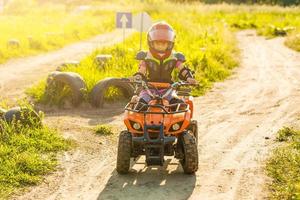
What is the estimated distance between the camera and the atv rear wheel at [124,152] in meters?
7.15

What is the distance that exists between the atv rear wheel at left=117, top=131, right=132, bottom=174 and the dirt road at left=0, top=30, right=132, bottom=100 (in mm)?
6341

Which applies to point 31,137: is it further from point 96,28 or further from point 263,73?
point 96,28

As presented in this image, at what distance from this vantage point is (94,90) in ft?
38.7

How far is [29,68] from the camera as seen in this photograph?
18.0 meters

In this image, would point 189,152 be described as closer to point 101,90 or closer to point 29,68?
point 101,90

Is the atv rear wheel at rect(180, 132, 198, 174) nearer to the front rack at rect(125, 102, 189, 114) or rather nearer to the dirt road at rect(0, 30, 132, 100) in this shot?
the front rack at rect(125, 102, 189, 114)

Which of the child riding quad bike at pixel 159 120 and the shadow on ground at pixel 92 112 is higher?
the child riding quad bike at pixel 159 120

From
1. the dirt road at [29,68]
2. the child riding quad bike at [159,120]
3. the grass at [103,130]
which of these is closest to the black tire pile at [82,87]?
the dirt road at [29,68]

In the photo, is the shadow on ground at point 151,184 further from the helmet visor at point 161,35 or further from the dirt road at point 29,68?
the dirt road at point 29,68

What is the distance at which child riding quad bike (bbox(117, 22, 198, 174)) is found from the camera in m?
7.09

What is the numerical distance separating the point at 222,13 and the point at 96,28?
13.9 metres

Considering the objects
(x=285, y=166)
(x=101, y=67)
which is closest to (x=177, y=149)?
(x=285, y=166)

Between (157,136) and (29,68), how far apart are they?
11573mm

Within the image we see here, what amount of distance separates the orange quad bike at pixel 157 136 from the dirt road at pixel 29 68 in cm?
631
